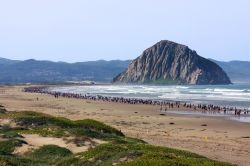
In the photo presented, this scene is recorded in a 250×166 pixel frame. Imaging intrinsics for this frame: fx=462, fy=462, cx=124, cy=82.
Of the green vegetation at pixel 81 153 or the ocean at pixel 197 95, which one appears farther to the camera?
the ocean at pixel 197 95

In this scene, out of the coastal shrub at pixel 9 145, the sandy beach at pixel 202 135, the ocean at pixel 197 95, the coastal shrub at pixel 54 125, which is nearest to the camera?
the coastal shrub at pixel 9 145

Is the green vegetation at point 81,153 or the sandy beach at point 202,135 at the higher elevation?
the green vegetation at point 81,153

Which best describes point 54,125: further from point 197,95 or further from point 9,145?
point 197,95

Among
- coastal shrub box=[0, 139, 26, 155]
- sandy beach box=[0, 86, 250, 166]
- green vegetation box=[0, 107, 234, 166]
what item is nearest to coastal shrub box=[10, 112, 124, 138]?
green vegetation box=[0, 107, 234, 166]

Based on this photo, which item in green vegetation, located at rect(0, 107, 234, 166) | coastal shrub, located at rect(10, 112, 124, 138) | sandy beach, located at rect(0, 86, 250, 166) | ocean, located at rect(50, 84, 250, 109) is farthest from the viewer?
ocean, located at rect(50, 84, 250, 109)

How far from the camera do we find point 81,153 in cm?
1848

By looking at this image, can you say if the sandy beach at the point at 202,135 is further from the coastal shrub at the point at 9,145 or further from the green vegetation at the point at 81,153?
the coastal shrub at the point at 9,145

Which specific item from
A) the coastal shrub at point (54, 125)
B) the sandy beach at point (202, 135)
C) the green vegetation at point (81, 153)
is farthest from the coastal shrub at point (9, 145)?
the sandy beach at point (202, 135)

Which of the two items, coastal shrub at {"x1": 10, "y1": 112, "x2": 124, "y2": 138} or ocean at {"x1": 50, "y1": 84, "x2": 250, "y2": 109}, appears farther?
ocean at {"x1": 50, "y1": 84, "x2": 250, "y2": 109}

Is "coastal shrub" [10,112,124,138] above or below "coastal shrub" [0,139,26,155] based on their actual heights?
above

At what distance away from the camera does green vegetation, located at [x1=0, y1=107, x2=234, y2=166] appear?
611 inches

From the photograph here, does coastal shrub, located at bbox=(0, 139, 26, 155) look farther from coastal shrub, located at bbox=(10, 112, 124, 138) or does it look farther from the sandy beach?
the sandy beach

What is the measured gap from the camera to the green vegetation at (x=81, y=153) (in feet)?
50.9

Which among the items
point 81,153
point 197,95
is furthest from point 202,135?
point 197,95
